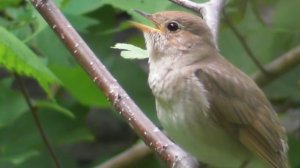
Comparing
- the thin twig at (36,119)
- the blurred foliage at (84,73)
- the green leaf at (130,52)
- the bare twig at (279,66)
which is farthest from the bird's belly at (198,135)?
the bare twig at (279,66)

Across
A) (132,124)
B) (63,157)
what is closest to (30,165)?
(63,157)

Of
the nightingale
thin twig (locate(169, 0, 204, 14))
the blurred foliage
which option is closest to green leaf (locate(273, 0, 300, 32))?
the blurred foliage

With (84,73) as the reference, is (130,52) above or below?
above

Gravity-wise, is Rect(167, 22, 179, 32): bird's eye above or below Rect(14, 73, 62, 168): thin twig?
above

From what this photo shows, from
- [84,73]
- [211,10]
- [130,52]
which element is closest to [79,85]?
[84,73]

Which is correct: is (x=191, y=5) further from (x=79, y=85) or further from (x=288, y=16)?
(x=288, y=16)

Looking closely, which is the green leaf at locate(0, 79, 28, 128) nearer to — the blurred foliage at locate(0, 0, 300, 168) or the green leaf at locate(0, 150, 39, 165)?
the blurred foliage at locate(0, 0, 300, 168)
